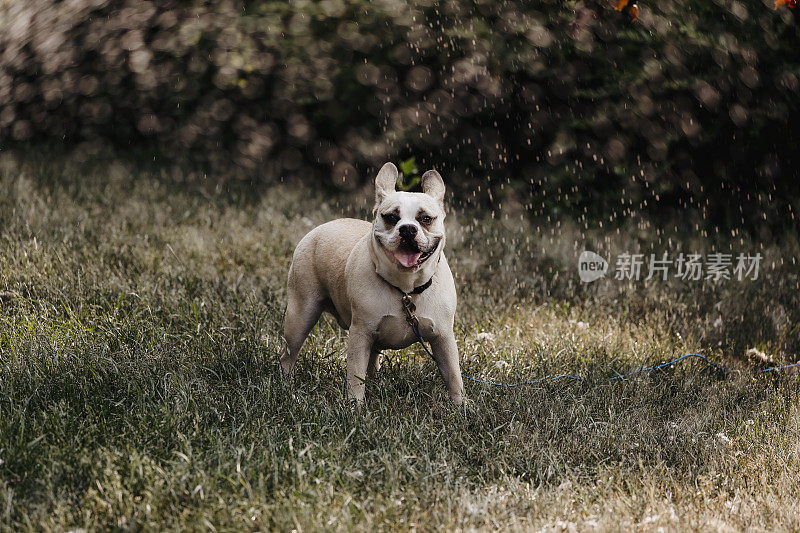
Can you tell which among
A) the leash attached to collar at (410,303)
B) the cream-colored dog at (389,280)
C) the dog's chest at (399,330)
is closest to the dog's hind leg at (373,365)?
the cream-colored dog at (389,280)

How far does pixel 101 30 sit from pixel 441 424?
581 centimetres

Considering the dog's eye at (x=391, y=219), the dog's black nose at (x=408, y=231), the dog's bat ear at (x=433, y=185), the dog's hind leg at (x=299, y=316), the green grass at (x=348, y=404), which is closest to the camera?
the green grass at (x=348, y=404)

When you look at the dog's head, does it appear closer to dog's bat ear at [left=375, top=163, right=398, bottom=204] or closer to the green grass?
dog's bat ear at [left=375, top=163, right=398, bottom=204]

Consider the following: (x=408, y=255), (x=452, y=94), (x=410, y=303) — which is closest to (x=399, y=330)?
(x=410, y=303)

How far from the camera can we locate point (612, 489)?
8.47 ft

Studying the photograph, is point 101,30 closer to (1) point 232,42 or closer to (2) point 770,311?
(1) point 232,42

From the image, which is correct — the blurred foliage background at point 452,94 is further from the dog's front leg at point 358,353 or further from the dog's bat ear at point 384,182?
the dog's front leg at point 358,353

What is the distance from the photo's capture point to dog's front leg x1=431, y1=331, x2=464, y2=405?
2873 mm

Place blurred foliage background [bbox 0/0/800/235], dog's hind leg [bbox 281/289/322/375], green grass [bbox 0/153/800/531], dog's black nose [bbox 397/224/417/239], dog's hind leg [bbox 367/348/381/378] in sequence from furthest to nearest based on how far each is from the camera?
blurred foliage background [bbox 0/0/800/235], dog's hind leg [bbox 367/348/381/378], dog's hind leg [bbox 281/289/322/375], dog's black nose [bbox 397/224/417/239], green grass [bbox 0/153/800/531]

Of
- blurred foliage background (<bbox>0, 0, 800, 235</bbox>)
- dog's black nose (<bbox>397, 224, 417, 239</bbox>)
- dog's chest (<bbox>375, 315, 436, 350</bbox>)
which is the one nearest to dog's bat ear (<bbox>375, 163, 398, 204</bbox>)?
dog's black nose (<bbox>397, 224, 417, 239</bbox>)

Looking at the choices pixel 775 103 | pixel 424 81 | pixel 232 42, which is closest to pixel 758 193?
pixel 775 103

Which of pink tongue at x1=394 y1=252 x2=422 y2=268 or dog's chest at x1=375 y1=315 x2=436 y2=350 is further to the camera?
dog's chest at x1=375 y1=315 x2=436 y2=350

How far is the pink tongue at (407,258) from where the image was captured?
2.58 m

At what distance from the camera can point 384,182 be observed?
2.91 meters
